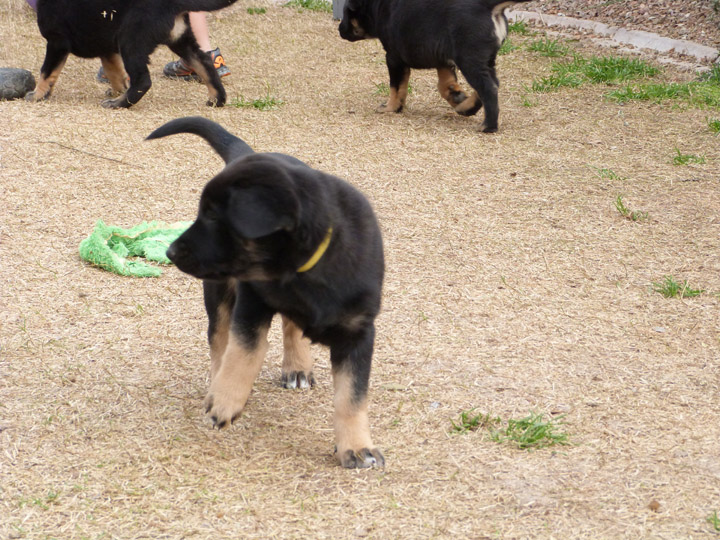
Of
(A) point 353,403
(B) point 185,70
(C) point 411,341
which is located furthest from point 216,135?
(B) point 185,70

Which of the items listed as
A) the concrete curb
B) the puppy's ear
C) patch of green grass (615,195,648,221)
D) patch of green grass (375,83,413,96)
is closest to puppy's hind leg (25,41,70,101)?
patch of green grass (375,83,413,96)

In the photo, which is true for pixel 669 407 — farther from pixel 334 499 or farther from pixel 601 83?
pixel 601 83

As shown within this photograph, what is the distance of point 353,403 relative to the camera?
2703 mm

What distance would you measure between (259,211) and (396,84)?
506 centimetres

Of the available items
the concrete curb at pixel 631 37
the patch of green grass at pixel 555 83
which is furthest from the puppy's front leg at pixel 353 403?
the concrete curb at pixel 631 37

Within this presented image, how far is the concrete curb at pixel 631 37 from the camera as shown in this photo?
903 cm

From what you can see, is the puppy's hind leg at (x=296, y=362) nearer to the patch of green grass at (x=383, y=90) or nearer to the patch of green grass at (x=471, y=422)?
the patch of green grass at (x=471, y=422)

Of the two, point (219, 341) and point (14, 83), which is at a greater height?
point (219, 341)

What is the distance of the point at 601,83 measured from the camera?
8.04m

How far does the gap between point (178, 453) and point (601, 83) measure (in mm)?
6394

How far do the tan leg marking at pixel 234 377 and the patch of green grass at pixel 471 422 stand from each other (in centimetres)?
73

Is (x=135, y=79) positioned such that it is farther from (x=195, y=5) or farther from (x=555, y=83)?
(x=555, y=83)

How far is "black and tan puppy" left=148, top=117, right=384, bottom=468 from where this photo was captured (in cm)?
237

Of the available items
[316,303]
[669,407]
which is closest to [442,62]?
[669,407]
